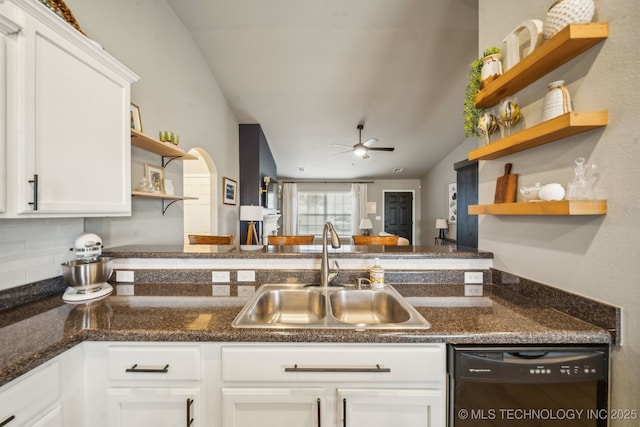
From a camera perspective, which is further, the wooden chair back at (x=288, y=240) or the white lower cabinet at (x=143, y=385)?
the wooden chair back at (x=288, y=240)

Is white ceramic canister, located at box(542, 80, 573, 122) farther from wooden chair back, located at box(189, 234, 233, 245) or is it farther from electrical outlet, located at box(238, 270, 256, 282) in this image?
wooden chair back, located at box(189, 234, 233, 245)

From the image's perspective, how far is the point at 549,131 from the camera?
98cm

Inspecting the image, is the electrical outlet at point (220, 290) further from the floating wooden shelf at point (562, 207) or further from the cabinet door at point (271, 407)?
the floating wooden shelf at point (562, 207)

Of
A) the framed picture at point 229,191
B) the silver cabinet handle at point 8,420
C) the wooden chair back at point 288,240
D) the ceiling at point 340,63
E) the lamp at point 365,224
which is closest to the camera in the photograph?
the silver cabinet handle at point 8,420

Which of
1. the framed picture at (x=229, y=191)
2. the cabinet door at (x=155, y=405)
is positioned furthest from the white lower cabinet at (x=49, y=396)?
the framed picture at (x=229, y=191)

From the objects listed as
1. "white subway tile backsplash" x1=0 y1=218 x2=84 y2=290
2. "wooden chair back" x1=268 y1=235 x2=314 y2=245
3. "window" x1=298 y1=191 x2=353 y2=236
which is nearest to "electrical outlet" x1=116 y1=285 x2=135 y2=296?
"white subway tile backsplash" x1=0 y1=218 x2=84 y2=290

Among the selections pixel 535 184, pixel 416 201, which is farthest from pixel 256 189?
pixel 416 201

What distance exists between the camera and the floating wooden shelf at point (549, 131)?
0.89m

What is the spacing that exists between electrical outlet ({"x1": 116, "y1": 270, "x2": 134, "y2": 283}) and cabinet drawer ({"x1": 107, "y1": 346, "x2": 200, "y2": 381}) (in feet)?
2.34

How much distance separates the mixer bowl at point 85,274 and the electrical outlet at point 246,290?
0.69 meters

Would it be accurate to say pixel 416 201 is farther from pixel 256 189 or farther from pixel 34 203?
pixel 34 203

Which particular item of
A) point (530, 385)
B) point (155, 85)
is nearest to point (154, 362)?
point (530, 385)

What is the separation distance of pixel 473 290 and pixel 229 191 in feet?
12.0

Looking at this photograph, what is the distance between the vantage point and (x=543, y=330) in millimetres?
914
